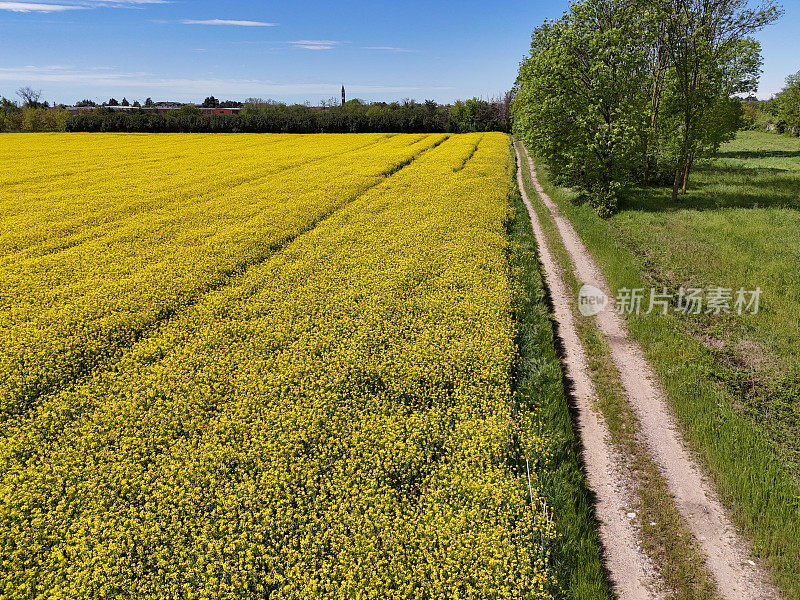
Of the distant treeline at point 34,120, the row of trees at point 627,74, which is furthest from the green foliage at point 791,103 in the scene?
the distant treeline at point 34,120

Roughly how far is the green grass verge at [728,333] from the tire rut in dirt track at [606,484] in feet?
5.31

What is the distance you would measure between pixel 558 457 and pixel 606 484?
34.6 inches

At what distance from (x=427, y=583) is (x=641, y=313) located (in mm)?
10880

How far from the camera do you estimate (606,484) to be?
8.05m

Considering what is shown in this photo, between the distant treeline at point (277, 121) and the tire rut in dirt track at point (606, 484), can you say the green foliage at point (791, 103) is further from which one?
the tire rut in dirt track at point (606, 484)

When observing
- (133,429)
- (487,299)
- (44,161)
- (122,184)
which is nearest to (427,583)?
(133,429)

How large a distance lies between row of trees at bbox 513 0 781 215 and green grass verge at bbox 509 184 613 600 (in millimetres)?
14023

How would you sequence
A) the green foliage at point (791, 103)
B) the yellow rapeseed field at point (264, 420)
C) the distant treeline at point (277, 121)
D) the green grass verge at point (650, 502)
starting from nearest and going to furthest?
the yellow rapeseed field at point (264, 420) < the green grass verge at point (650, 502) < the green foliage at point (791, 103) < the distant treeline at point (277, 121)

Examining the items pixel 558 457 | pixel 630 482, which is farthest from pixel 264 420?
pixel 630 482

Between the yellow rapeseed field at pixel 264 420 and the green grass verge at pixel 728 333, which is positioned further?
the green grass verge at pixel 728 333

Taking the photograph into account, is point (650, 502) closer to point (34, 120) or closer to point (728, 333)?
point (728, 333)

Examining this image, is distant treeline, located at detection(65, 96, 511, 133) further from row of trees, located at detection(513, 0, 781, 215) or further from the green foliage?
row of trees, located at detection(513, 0, 781, 215)

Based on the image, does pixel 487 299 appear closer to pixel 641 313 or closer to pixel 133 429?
pixel 641 313

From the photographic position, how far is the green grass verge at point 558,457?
6.38m
